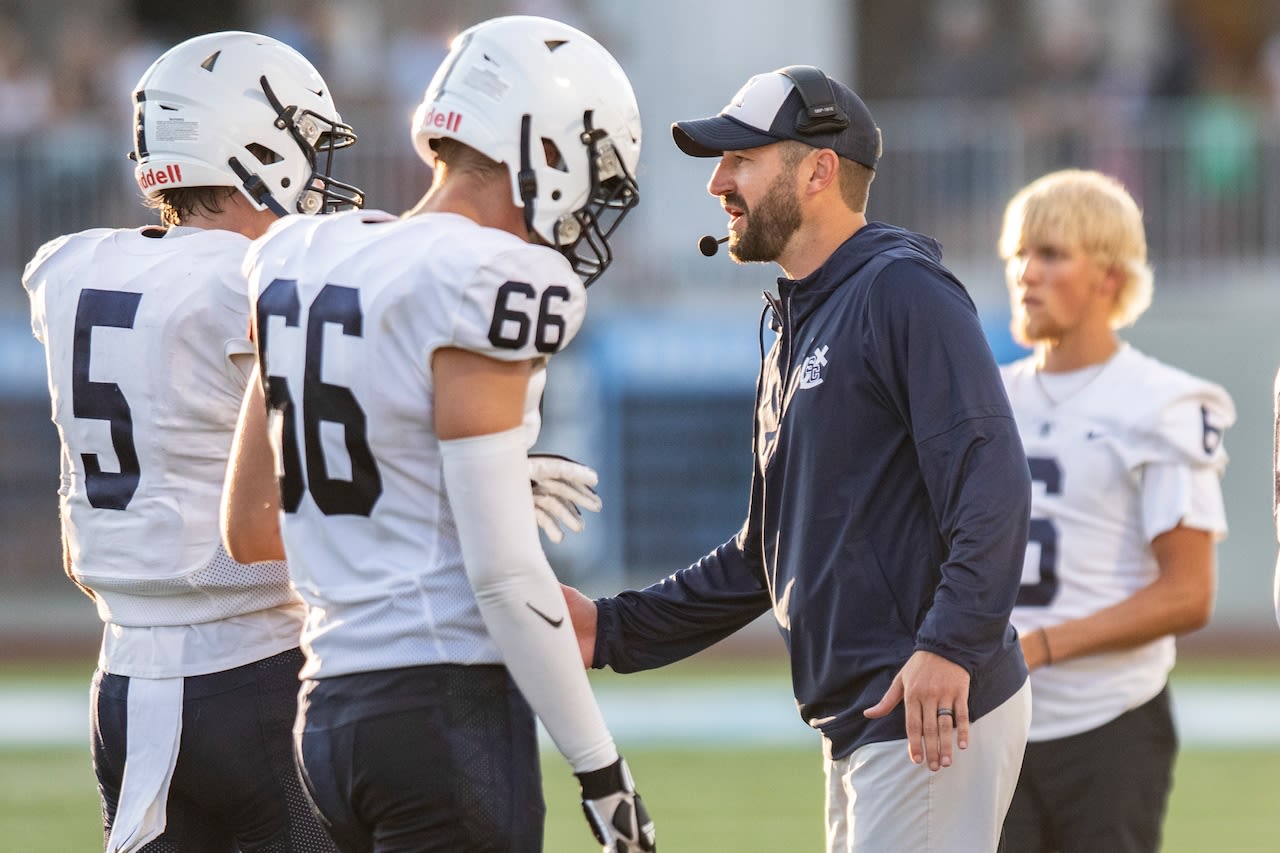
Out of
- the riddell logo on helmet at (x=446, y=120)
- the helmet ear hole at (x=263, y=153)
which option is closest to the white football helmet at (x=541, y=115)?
the riddell logo on helmet at (x=446, y=120)

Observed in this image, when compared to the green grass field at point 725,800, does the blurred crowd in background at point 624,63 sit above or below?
above

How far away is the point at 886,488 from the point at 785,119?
69 cm

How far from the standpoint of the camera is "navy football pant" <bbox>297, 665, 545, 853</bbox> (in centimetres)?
262

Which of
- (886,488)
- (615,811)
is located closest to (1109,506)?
(886,488)

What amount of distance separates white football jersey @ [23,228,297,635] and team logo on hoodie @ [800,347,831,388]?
0.96m

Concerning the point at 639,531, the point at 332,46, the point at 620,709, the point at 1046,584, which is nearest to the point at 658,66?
the point at 332,46

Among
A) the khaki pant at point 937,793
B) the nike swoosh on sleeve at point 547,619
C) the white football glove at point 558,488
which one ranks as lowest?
the khaki pant at point 937,793

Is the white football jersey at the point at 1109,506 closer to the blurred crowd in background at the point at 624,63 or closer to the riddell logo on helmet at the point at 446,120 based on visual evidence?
the riddell logo on helmet at the point at 446,120

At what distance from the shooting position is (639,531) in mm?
12039

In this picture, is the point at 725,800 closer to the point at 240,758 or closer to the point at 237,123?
the point at 240,758

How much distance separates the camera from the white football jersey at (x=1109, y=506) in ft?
13.1

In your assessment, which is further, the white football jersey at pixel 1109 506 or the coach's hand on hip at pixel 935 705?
the white football jersey at pixel 1109 506

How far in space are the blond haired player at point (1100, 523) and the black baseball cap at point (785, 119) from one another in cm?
110

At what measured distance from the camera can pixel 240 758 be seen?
3180 millimetres
